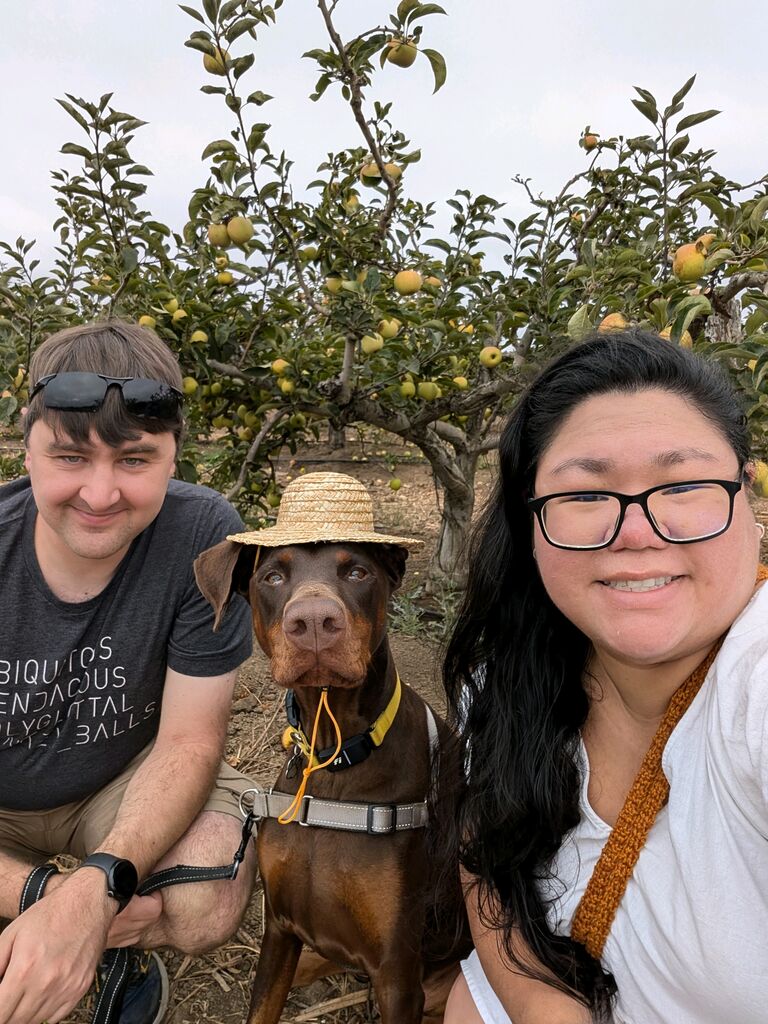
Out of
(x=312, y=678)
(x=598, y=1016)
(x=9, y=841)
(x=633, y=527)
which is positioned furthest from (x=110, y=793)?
(x=633, y=527)

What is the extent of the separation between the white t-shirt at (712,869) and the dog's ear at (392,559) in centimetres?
104

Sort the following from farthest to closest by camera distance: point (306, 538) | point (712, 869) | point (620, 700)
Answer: point (306, 538) → point (620, 700) → point (712, 869)

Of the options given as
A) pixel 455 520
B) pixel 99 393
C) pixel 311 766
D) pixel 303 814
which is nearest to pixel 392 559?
pixel 311 766

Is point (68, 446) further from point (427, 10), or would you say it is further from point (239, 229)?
point (427, 10)

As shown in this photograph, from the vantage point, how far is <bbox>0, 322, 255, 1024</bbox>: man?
2.18 metres

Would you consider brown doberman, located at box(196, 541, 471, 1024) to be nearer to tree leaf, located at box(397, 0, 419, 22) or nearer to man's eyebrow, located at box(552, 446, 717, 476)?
man's eyebrow, located at box(552, 446, 717, 476)

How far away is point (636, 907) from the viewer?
144cm

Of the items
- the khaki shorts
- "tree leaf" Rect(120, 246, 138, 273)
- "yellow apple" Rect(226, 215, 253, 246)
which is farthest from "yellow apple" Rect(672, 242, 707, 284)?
the khaki shorts

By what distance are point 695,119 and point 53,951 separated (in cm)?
345

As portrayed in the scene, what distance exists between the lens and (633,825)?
4.75 ft

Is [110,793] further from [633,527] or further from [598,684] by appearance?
[633,527]

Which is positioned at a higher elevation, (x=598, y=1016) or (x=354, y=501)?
(x=354, y=501)

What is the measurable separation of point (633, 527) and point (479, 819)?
859 mm

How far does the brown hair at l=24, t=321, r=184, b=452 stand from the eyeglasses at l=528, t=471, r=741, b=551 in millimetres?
1359
